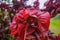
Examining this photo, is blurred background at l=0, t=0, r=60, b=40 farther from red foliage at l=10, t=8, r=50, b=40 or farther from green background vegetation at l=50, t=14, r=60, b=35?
red foliage at l=10, t=8, r=50, b=40

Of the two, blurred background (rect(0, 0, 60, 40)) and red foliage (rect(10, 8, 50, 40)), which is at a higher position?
red foliage (rect(10, 8, 50, 40))

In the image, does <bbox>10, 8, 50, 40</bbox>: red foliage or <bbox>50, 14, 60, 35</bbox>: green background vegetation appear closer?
<bbox>10, 8, 50, 40</bbox>: red foliage

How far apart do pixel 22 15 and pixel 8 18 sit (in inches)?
34.7

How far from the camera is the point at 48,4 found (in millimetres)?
1888

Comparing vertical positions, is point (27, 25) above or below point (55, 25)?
above

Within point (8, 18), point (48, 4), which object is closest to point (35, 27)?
point (48, 4)

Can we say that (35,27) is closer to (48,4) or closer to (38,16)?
(38,16)

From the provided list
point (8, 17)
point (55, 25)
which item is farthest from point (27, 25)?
point (8, 17)

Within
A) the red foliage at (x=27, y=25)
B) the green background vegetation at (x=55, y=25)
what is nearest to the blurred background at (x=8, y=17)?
the green background vegetation at (x=55, y=25)

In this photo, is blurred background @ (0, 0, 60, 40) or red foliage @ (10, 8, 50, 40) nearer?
red foliage @ (10, 8, 50, 40)

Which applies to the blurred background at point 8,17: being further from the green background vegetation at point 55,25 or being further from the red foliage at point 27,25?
the red foliage at point 27,25

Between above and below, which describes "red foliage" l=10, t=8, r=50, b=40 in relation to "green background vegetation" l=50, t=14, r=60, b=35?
above

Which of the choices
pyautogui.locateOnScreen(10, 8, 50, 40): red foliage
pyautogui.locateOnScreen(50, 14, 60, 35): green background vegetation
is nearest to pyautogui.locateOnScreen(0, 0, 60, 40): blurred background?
pyautogui.locateOnScreen(50, 14, 60, 35): green background vegetation

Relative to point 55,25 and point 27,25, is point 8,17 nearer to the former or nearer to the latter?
point 55,25
